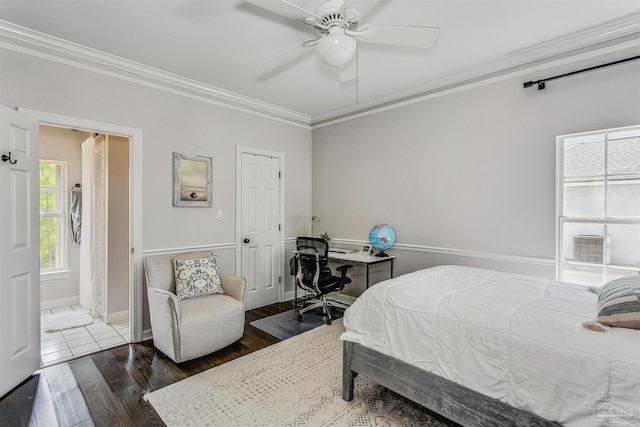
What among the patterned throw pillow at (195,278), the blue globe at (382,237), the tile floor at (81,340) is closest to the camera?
the tile floor at (81,340)

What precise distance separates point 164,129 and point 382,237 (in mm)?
2780

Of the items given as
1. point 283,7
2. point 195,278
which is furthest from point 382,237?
point 283,7

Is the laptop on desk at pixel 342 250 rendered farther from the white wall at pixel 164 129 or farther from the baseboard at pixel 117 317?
the baseboard at pixel 117 317

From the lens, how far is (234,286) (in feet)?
10.6

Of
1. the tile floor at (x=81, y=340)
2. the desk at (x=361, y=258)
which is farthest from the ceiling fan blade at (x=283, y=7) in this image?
the tile floor at (x=81, y=340)

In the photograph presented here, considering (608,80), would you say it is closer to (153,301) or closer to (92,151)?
(153,301)

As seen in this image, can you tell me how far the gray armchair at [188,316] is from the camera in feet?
8.66

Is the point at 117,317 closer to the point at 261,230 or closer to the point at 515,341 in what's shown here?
the point at 261,230

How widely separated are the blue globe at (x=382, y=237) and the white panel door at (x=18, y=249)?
3.33 meters

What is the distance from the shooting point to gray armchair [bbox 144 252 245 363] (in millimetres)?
2641

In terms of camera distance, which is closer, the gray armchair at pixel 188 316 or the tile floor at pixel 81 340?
the gray armchair at pixel 188 316

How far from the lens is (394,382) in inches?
73.0

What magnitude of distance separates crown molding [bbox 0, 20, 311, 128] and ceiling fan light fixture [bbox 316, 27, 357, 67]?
2.04 m

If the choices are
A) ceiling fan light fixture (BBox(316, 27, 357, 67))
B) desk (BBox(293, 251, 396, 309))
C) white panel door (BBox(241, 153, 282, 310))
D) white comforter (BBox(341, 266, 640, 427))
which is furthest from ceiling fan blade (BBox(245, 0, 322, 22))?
desk (BBox(293, 251, 396, 309))
